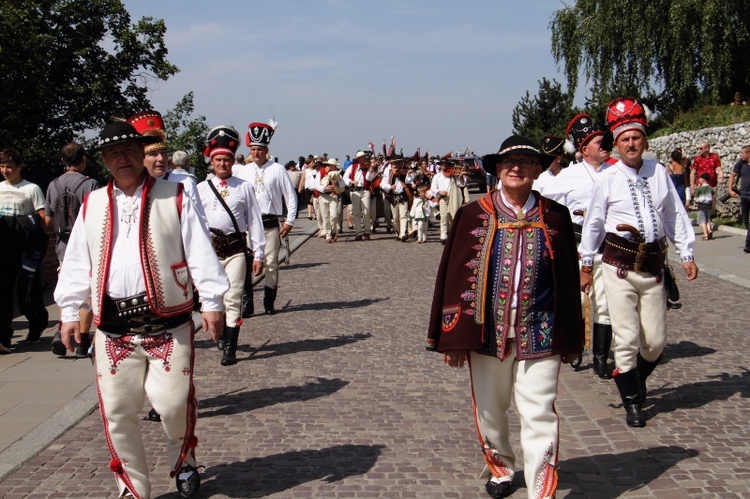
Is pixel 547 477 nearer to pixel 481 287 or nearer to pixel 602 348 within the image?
pixel 481 287

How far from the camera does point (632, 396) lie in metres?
6.13

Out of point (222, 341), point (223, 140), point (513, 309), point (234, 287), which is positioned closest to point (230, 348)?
point (222, 341)

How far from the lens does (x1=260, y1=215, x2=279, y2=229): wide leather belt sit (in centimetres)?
1088

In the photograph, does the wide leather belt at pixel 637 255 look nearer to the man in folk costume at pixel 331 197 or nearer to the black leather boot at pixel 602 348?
the black leather boot at pixel 602 348

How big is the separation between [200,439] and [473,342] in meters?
2.31

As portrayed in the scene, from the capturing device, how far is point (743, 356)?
8227mm

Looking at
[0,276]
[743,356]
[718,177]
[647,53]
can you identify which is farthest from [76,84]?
[743,356]

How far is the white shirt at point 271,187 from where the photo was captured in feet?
36.5

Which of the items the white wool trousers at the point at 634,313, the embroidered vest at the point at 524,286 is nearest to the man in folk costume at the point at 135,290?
the embroidered vest at the point at 524,286

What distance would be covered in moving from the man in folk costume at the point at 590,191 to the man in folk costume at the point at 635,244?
3.80 ft

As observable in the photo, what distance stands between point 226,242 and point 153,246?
11.7 ft

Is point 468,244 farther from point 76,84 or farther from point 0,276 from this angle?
point 76,84

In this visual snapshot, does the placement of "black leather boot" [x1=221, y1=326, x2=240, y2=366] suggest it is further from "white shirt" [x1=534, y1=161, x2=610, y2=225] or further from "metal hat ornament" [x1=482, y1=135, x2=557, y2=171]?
"metal hat ornament" [x1=482, y1=135, x2=557, y2=171]

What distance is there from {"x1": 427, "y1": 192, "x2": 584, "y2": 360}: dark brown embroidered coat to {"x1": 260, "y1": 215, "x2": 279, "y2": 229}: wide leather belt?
6.31 m
